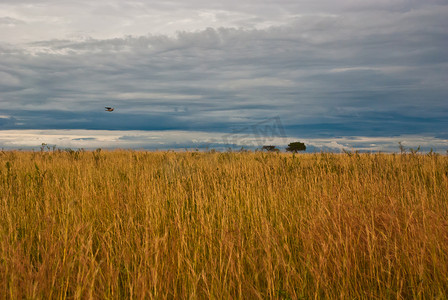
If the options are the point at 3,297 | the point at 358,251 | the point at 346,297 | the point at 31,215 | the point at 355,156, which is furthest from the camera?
the point at 355,156

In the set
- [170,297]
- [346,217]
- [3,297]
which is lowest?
[170,297]

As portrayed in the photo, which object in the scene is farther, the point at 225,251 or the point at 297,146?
the point at 297,146

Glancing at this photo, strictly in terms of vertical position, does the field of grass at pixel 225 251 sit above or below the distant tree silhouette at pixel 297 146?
below

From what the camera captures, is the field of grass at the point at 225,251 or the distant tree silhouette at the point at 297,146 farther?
the distant tree silhouette at the point at 297,146

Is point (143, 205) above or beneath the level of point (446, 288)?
above

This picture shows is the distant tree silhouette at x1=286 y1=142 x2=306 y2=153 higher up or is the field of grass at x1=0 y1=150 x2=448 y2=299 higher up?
the distant tree silhouette at x1=286 y1=142 x2=306 y2=153

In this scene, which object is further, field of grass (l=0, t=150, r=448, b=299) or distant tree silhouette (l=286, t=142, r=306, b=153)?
distant tree silhouette (l=286, t=142, r=306, b=153)

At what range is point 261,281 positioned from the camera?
3252 millimetres

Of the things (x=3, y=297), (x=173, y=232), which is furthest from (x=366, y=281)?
(x=3, y=297)

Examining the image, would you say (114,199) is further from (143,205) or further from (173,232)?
(173,232)

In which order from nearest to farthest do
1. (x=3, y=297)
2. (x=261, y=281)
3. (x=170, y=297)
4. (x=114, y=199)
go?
(x=3, y=297) → (x=170, y=297) → (x=261, y=281) → (x=114, y=199)

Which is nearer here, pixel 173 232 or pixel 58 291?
pixel 58 291

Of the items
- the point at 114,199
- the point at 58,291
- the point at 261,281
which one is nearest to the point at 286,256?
the point at 261,281

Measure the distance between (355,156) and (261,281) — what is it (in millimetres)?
7629
